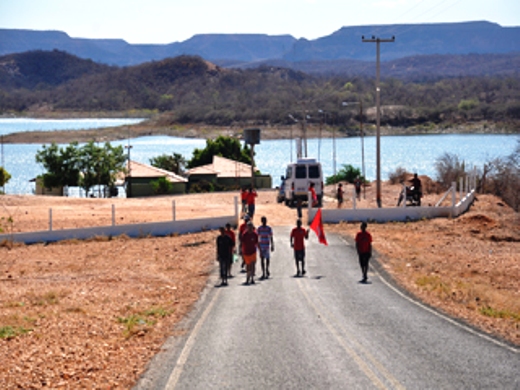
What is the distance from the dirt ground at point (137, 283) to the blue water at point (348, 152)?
215 feet

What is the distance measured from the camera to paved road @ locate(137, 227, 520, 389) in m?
9.46

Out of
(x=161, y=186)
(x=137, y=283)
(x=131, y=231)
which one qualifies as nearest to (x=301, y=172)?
(x=131, y=231)

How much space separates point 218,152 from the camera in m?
77.0

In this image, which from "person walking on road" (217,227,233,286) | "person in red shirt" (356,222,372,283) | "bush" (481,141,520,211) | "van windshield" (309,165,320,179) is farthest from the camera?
"bush" (481,141,520,211)

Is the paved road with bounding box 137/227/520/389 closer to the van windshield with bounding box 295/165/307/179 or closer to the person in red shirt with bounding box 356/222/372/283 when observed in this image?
the person in red shirt with bounding box 356/222/372/283

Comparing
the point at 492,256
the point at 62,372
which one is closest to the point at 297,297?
the point at 62,372

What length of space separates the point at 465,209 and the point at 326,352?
26442 millimetres

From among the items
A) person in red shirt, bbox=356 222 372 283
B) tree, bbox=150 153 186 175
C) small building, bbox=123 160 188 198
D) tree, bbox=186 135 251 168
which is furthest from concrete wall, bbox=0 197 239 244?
tree, bbox=186 135 251 168

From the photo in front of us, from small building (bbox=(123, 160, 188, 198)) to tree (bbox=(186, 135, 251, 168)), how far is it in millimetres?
14685

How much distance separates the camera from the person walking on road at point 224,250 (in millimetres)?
18109

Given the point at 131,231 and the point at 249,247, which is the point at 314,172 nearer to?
the point at 131,231

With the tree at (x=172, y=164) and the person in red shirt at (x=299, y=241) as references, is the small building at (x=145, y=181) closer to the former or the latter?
the tree at (x=172, y=164)

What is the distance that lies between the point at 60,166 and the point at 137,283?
45.0m

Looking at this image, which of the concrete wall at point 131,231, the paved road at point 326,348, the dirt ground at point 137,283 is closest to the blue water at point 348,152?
the dirt ground at point 137,283
